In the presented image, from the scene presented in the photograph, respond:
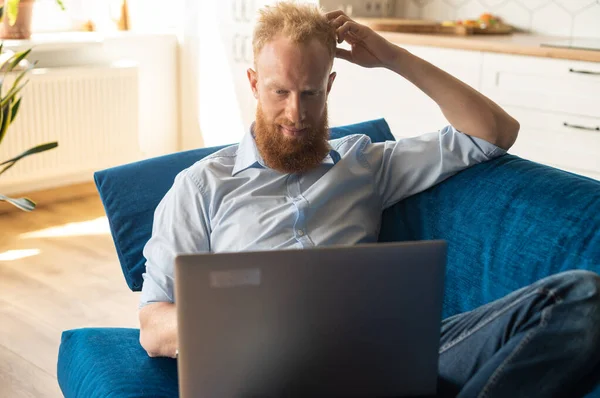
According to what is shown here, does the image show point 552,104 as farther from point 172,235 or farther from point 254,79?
point 172,235

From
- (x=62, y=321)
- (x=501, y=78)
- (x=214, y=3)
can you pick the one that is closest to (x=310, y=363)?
(x=62, y=321)

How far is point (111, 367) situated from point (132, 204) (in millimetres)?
430

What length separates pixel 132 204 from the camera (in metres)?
1.89

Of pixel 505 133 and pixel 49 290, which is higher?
pixel 505 133

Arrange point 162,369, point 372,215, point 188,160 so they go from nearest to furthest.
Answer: point 162,369 → point 372,215 → point 188,160

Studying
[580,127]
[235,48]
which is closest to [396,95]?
[580,127]

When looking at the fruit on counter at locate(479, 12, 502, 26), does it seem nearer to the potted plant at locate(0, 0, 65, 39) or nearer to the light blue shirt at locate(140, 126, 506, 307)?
the light blue shirt at locate(140, 126, 506, 307)

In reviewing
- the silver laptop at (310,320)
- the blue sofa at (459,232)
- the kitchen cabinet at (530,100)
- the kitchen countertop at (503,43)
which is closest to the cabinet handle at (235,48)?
the kitchen cabinet at (530,100)

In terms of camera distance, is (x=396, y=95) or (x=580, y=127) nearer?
(x=580, y=127)

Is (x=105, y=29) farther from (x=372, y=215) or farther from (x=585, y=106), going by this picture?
(x=372, y=215)

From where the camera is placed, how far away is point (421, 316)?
3.98 feet

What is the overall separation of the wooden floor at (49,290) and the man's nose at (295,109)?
127cm

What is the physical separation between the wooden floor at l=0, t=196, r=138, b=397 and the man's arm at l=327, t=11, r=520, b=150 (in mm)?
1435

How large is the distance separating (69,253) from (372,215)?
2.14 m
